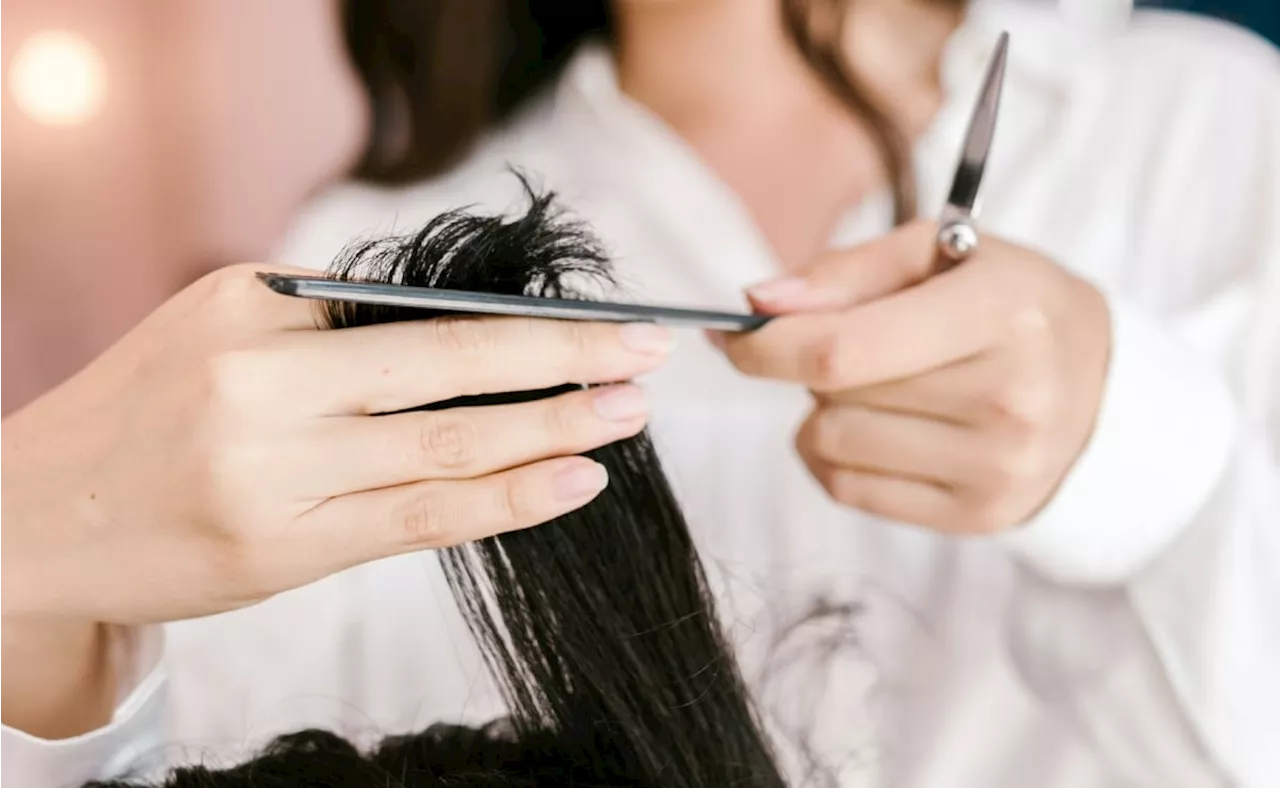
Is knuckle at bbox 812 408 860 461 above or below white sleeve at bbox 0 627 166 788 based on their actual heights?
above

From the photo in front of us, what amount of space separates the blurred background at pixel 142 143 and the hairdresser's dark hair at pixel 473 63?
0.07 ft

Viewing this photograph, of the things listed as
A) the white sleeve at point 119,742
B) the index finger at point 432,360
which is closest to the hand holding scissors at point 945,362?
the index finger at point 432,360

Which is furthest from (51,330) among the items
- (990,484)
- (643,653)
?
(990,484)

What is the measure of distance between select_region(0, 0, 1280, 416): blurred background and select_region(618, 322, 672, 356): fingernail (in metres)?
0.21

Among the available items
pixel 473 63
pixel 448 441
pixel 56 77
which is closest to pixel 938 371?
pixel 448 441

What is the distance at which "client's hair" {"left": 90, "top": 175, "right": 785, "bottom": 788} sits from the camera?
289mm

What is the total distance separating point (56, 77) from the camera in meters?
0.47

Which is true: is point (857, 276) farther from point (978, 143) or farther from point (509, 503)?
point (509, 503)

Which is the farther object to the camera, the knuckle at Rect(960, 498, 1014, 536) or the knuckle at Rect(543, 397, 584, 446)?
the knuckle at Rect(960, 498, 1014, 536)

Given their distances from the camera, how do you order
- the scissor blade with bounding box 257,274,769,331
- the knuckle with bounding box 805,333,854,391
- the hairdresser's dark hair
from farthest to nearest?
the hairdresser's dark hair, the knuckle with bounding box 805,333,854,391, the scissor blade with bounding box 257,274,769,331

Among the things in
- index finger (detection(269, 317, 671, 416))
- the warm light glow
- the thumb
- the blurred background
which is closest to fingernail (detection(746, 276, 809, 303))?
the thumb

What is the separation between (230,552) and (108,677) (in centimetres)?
10

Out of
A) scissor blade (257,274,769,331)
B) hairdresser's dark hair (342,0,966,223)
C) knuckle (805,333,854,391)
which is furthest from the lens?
hairdresser's dark hair (342,0,966,223)

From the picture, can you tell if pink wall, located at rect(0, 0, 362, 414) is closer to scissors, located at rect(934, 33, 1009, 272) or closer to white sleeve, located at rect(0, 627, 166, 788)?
white sleeve, located at rect(0, 627, 166, 788)
